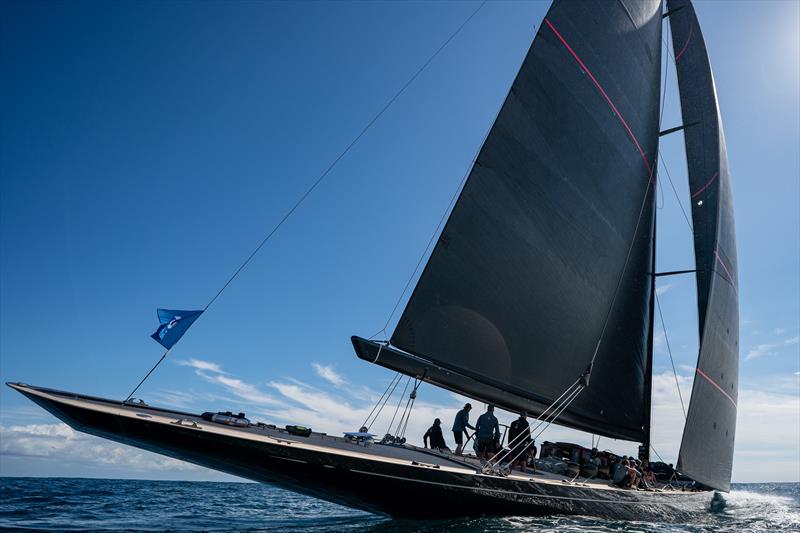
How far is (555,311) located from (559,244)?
1513mm

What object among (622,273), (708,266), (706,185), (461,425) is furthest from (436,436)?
(706,185)

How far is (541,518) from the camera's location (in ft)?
23.7

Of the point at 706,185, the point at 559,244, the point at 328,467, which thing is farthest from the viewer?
the point at 706,185

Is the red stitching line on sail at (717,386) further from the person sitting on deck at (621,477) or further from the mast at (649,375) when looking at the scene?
the person sitting on deck at (621,477)

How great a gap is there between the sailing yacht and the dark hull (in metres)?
0.03

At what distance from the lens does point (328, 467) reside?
555cm

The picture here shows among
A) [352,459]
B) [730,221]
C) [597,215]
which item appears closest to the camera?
[352,459]

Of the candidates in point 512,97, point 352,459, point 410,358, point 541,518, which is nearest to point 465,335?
point 410,358

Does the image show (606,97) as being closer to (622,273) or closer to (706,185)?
(622,273)

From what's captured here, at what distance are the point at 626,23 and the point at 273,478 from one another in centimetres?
1414

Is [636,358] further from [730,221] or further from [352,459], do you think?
[352,459]

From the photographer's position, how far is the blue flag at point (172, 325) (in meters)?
6.04

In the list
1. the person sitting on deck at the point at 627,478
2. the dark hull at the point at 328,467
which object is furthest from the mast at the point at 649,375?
the dark hull at the point at 328,467

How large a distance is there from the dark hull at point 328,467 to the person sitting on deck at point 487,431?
129 cm
